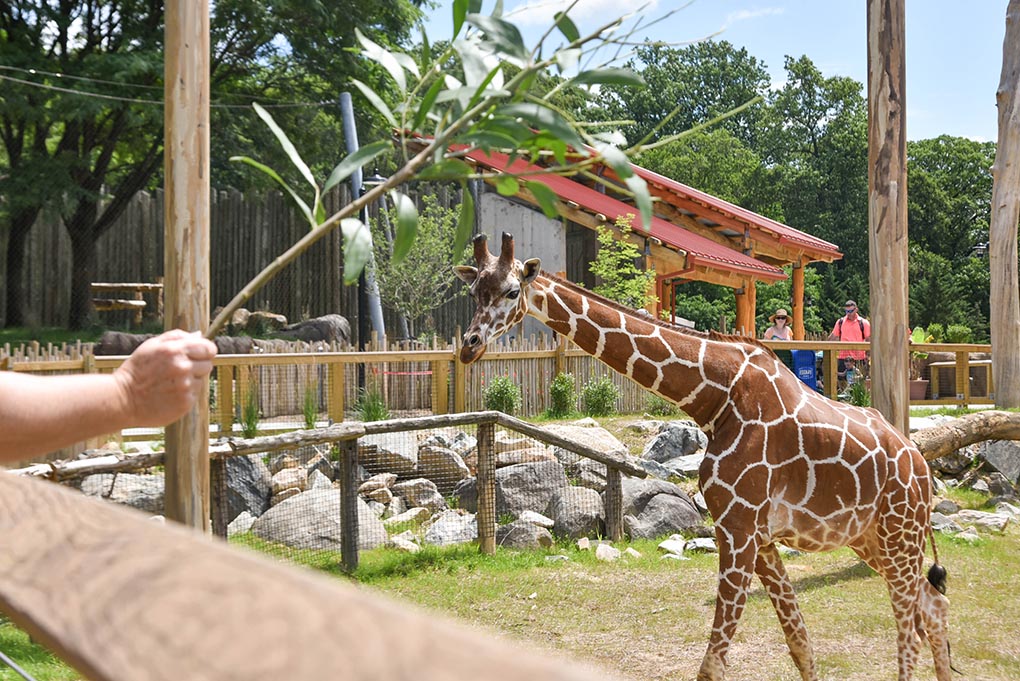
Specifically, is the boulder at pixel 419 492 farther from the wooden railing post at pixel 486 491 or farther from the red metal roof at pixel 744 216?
the red metal roof at pixel 744 216

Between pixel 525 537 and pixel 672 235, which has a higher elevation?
pixel 672 235

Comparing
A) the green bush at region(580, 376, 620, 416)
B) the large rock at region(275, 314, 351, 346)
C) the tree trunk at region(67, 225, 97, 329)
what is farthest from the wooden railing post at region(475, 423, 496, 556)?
the tree trunk at region(67, 225, 97, 329)

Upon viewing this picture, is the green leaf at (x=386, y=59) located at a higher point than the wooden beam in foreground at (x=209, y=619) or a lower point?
higher

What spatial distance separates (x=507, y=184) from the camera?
1728mm

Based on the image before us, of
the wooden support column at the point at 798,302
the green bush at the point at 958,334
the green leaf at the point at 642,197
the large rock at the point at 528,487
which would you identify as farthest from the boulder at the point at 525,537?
the green bush at the point at 958,334

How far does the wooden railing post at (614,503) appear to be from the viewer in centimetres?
875

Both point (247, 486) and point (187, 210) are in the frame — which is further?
point (247, 486)

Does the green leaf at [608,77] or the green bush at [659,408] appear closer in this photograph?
the green leaf at [608,77]

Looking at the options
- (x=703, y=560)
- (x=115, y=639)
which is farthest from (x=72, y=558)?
(x=703, y=560)

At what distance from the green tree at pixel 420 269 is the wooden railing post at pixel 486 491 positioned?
944 centimetres

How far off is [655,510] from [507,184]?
300 inches

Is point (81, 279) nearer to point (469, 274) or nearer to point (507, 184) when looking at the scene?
point (469, 274)

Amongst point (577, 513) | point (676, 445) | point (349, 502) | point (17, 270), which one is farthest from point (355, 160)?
point (17, 270)

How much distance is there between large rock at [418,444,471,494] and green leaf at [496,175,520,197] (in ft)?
26.0
